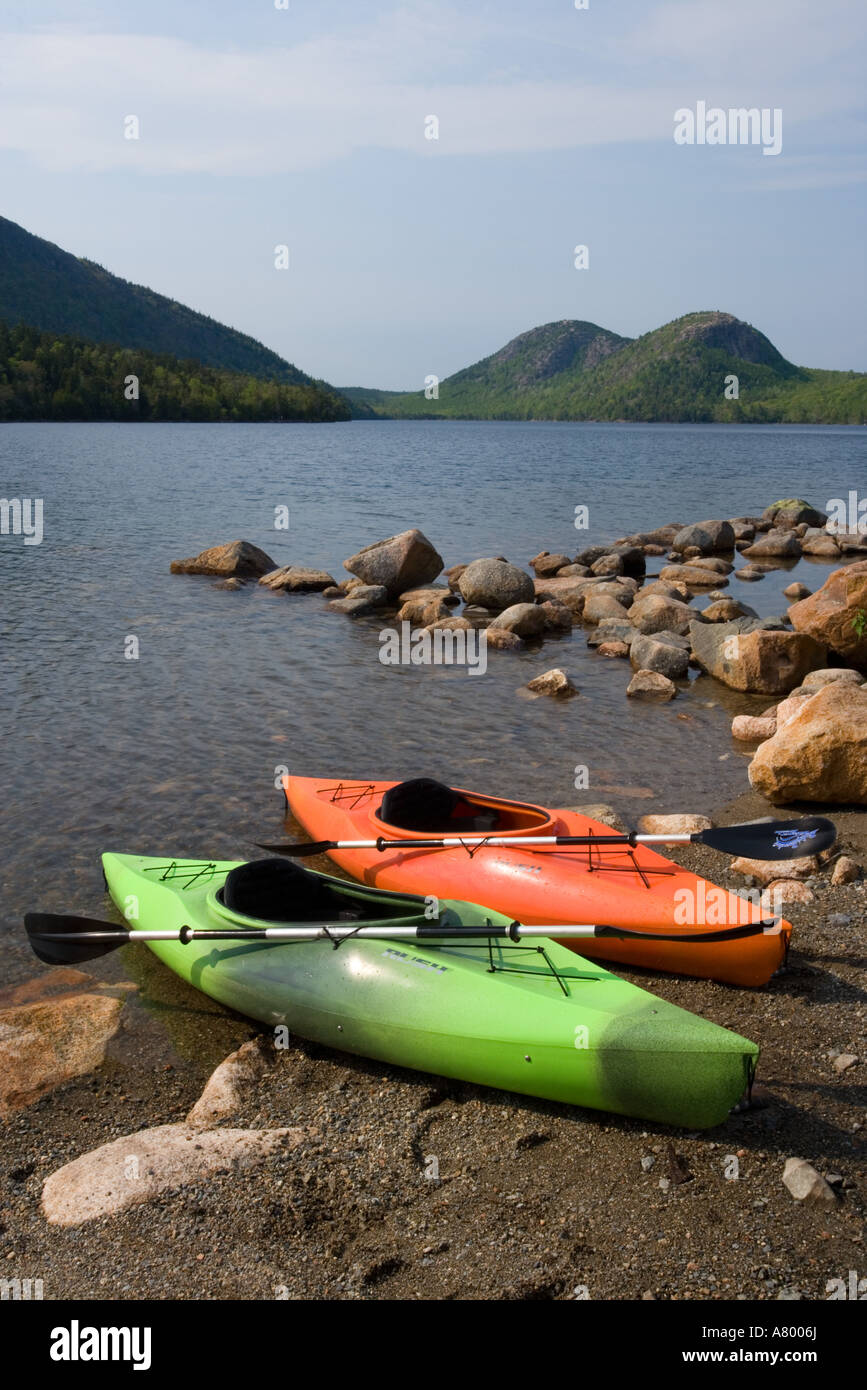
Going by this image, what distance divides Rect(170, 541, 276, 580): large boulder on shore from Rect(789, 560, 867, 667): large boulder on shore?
12.7 meters

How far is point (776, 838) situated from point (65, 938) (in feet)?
15.5

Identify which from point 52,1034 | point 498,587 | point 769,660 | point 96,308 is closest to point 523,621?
point 498,587

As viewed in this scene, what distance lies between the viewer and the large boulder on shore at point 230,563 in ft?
73.0

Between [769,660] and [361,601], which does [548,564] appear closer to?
[361,601]

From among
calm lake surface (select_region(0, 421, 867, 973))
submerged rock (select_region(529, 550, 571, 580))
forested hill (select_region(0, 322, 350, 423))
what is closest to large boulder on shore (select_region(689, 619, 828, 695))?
calm lake surface (select_region(0, 421, 867, 973))

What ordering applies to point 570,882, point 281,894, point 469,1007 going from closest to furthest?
point 469,1007 < point 281,894 < point 570,882

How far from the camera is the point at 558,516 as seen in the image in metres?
34.4

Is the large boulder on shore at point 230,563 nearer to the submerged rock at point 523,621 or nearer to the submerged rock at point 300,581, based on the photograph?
the submerged rock at point 300,581

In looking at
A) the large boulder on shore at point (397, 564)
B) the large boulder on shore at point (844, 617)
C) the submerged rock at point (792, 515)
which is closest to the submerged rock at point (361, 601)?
the large boulder on shore at point (397, 564)

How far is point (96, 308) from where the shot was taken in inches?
6816

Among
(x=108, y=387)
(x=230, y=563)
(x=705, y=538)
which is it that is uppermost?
(x=108, y=387)
